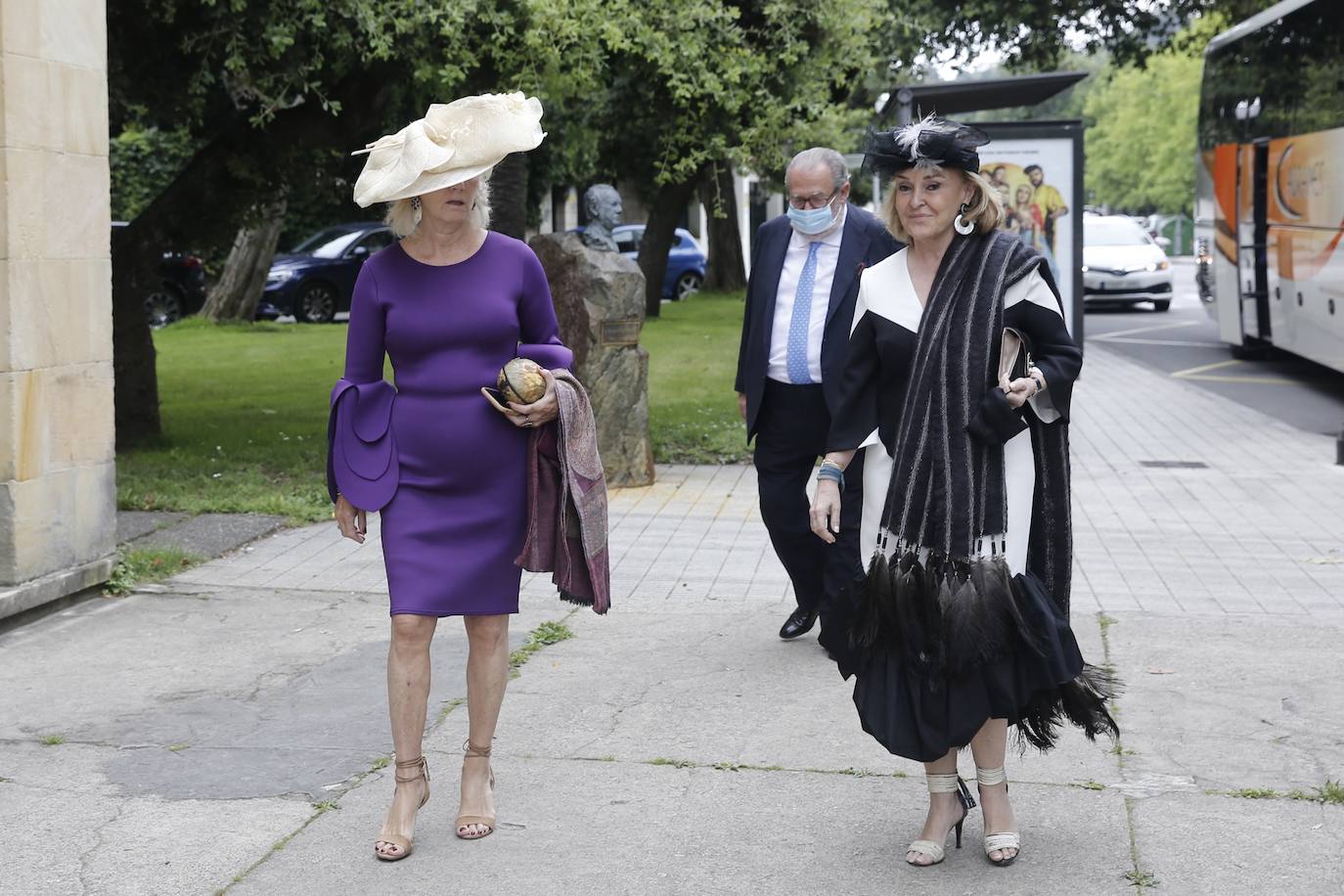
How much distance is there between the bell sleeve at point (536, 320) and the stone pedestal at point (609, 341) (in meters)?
5.72

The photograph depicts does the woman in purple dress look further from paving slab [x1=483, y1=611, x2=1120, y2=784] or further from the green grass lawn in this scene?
the green grass lawn

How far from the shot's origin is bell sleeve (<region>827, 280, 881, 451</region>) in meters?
4.26

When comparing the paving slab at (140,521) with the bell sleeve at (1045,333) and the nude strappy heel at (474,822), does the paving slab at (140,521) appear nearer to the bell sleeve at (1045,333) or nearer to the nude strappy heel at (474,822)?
the nude strappy heel at (474,822)

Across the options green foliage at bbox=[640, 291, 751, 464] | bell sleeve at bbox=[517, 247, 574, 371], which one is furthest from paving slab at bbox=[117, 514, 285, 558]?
bell sleeve at bbox=[517, 247, 574, 371]

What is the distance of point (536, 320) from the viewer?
14.6 ft

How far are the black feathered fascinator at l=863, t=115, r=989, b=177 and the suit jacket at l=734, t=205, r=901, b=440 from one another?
1.83m

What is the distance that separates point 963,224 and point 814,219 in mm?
1945

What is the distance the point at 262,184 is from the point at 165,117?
72cm

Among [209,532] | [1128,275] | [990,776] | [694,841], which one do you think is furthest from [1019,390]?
[1128,275]

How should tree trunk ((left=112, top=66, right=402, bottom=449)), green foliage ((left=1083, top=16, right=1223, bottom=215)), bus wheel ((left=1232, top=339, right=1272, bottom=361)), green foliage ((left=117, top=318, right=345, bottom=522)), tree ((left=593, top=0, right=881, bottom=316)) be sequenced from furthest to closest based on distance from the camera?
green foliage ((left=1083, top=16, right=1223, bottom=215)) → bus wheel ((left=1232, top=339, right=1272, bottom=361)) → tree trunk ((left=112, top=66, right=402, bottom=449)) → tree ((left=593, top=0, right=881, bottom=316)) → green foliage ((left=117, top=318, right=345, bottom=522))

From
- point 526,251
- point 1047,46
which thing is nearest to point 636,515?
point 526,251

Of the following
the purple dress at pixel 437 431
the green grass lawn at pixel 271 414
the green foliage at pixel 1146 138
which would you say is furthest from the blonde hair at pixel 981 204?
the green foliage at pixel 1146 138

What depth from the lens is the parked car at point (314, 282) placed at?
25844 mm

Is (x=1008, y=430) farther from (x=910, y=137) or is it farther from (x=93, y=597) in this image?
(x=93, y=597)
